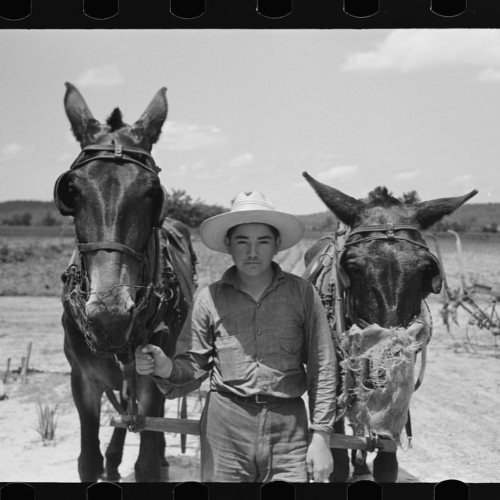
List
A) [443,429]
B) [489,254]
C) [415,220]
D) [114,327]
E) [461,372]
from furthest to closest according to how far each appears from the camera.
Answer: [489,254] < [461,372] < [443,429] < [415,220] < [114,327]

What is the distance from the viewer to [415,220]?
347cm

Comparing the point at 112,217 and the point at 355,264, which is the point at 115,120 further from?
the point at 355,264

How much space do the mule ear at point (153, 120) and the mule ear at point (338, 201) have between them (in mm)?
971

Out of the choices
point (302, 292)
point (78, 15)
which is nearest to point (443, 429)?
point (302, 292)

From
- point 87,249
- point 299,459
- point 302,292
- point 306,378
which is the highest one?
point 87,249

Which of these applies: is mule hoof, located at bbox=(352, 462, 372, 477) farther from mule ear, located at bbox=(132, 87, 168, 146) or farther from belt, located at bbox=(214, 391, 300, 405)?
mule ear, located at bbox=(132, 87, 168, 146)

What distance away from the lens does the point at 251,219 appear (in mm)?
3066

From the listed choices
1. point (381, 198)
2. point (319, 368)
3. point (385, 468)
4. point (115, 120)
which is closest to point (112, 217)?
point (115, 120)

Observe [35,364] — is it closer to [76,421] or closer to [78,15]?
[76,421]

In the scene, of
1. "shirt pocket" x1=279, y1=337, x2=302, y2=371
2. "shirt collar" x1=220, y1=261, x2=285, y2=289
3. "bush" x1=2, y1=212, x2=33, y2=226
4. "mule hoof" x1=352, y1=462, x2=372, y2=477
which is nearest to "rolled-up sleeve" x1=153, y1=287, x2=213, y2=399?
"shirt collar" x1=220, y1=261, x2=285, y2=289

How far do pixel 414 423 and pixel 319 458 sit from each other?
4812 mm

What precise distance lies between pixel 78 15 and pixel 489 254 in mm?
10402

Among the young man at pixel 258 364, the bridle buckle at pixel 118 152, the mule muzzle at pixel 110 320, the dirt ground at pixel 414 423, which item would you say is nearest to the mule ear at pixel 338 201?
the young man at pixel 258 364

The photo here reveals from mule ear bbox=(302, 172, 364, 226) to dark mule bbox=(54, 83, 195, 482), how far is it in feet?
3.09
